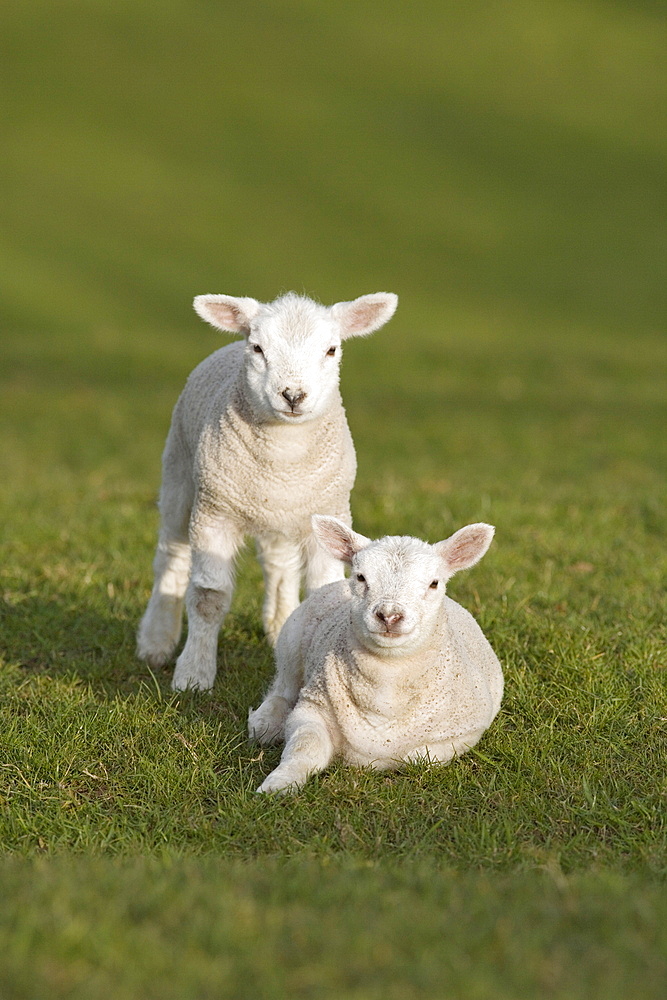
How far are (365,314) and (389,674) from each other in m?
1.81

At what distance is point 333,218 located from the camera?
28.4 metres

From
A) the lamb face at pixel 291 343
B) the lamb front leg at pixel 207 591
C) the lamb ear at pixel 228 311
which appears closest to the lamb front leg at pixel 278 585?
the lamb front leg at pixel 207 591

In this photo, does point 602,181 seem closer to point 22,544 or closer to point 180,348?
point 180,348

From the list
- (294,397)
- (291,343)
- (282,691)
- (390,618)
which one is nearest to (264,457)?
(294,397)

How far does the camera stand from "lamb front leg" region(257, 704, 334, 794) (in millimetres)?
4484

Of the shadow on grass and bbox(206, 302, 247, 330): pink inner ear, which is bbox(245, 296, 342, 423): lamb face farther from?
the shadow on grass

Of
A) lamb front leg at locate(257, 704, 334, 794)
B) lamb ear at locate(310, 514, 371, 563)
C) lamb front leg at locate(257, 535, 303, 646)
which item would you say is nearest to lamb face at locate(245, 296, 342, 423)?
lamb ear at locate(310, 514, 371, 563)

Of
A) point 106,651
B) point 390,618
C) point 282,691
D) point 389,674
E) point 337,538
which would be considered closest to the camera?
point 390,618

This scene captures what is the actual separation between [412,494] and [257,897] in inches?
231

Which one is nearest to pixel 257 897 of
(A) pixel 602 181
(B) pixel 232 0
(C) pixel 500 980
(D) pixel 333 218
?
(C) pixel 500 980

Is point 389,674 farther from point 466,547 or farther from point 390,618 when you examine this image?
point 466,547

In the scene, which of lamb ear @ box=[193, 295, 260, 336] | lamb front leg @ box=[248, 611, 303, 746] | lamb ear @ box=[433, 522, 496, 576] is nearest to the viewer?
lamb ear @ box=[433, 522, 496, 576]

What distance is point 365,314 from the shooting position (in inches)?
226

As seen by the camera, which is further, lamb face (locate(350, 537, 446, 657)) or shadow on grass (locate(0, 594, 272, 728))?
shadow on grass (locate(0, 594, 272, 728))
